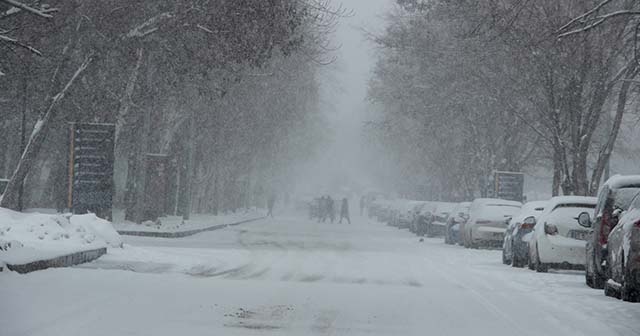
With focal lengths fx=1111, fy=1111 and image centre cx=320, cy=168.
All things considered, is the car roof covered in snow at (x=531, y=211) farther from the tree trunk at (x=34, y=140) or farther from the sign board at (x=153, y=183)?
the sign board at (x=153, y=183)

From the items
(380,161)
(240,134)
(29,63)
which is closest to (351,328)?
(29,63)

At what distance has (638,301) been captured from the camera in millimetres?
14656

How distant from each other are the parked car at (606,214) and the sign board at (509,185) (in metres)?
26.3

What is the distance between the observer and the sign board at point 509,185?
43.6m

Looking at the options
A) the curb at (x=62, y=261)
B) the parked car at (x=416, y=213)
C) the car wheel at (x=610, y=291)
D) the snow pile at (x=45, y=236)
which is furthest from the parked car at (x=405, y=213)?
the car wheel at (x=610, y=291)

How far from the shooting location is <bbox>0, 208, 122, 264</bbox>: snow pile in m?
15.4

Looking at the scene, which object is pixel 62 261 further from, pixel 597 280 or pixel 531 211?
pixel 531 211

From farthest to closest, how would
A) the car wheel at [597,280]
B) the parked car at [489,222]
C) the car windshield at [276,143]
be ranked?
1. the parked car at [489,222]
2. the car wheel at [597,280]
3. the car windshield at [276,143]

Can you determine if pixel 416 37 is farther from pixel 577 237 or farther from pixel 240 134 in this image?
pixel 577 237

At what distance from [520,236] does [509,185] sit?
66.1 ft

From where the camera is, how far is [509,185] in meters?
43.8

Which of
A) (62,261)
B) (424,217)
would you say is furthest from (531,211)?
(424,217)

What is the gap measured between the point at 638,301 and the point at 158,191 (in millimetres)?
27205

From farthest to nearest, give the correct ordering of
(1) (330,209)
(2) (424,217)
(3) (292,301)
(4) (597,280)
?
(1) (330,209)
(2) (424,217)
(4) (597,280)
(3) (292,301)
